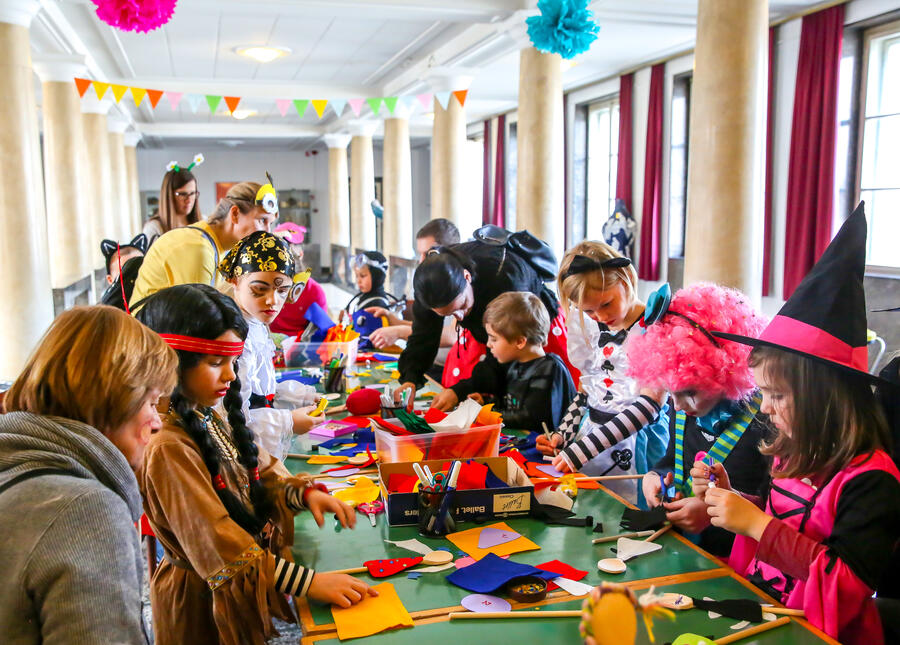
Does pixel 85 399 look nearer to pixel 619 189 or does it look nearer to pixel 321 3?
pixel 321 3

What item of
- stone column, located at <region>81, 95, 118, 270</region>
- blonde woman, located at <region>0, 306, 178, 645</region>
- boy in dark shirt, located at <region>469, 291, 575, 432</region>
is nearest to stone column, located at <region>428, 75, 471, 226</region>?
stone column, located at <region>81, 95, 118, 270</region>

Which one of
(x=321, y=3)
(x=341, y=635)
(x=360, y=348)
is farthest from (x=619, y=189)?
(x=341, y=635)

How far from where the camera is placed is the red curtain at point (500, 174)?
15219 millimetres

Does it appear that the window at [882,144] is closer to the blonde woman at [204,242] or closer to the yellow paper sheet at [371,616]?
the blonde woman at [204,242]

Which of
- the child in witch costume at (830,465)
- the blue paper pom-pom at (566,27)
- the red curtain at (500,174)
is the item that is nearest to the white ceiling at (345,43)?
the red curtain at (500,174)


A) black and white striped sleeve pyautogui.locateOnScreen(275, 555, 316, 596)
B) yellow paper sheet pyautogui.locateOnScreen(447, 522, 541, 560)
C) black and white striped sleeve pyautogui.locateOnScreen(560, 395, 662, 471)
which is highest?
black and white striped sleeve pyautogui.locateOnScreen(560, 395, 662, 471)

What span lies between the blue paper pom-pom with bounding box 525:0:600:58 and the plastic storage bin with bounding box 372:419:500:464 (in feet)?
8.98

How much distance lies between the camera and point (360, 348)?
4.88 m

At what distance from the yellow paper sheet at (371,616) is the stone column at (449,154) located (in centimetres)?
878

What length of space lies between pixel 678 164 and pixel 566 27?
5677 millimetres

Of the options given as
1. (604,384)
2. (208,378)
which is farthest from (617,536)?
(208,378)

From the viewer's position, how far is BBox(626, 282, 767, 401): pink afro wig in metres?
1.98

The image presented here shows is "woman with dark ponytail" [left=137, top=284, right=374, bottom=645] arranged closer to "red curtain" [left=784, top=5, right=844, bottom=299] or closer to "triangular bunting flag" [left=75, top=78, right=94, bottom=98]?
"red curtain" [left=784, top=5, right=844, bottom=299]

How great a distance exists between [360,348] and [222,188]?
754 inches
